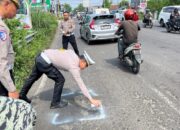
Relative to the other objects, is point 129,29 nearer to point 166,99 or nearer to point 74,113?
point 166,99

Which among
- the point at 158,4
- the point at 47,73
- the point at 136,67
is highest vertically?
the point at 47,73

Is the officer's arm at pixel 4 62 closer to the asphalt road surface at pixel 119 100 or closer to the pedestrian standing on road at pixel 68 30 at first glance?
the asphalt road surface at pixel 119 100

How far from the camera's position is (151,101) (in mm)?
6188

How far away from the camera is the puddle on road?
5.39m

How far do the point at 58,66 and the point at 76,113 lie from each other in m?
0.93

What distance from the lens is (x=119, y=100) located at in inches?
249

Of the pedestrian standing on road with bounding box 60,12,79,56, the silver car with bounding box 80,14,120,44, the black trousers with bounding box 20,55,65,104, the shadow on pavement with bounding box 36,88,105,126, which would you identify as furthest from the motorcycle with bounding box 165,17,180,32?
the black trousers with bounding box 20,55,65,104

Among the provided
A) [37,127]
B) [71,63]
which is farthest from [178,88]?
[37,127]

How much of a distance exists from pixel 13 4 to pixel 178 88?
4.76 meters

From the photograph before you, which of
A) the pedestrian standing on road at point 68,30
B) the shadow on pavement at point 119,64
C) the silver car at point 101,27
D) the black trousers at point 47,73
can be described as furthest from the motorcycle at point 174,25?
the black trousers at point 47,73

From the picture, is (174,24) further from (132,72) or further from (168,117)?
(168,117)

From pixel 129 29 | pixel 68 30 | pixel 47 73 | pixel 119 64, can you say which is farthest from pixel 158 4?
pixel 47 73

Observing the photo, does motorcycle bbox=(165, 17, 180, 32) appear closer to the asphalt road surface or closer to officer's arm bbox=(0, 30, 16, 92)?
the asphalt road surface

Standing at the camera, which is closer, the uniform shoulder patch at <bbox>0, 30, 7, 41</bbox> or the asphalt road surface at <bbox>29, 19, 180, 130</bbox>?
the uniform shoulder patch at <bbox>0, 30, 7, 41</bbox>
